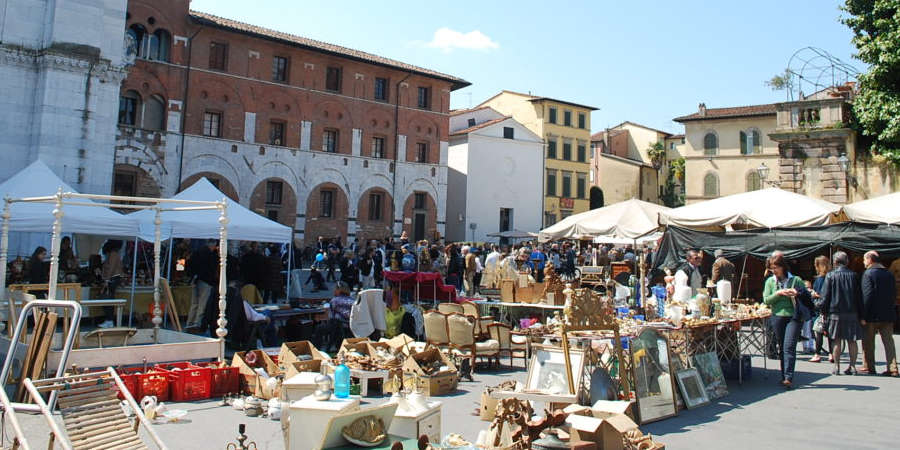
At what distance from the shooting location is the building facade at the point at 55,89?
16688 millimetres

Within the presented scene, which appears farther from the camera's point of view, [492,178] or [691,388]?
[492,178]

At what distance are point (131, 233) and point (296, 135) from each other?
17.4 meters

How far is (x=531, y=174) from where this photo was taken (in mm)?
40781

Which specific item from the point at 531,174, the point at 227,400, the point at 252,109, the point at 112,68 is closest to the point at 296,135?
the point at 252,109

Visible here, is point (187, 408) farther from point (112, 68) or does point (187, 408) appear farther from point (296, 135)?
point (296, 135)

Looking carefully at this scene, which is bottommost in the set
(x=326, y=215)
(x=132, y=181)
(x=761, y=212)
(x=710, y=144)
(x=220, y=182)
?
(x=761, y=212)

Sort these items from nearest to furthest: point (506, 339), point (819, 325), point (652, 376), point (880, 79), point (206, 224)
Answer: point (652, 376), point (506, 339), point (819, 325), point (206, 224), point (880, 79)

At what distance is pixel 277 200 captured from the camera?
2894 cm

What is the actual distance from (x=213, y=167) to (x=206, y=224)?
578 inches

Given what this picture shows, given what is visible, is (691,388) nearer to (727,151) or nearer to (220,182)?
(220,182)

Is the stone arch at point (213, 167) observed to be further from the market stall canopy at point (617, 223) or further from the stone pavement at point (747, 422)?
the stone pavement at point (747, 422)

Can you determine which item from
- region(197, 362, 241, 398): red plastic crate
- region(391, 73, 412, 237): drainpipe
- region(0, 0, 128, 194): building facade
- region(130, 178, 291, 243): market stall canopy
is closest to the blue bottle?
region(197, 362, 241, 398): red plastic crate

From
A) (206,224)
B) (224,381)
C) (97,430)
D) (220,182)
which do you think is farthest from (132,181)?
(97,430)

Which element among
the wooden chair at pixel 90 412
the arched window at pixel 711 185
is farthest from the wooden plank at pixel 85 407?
the arched window at pixel 711 185
